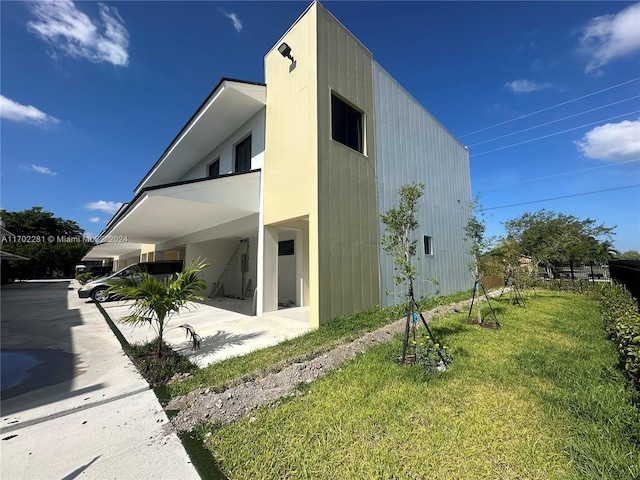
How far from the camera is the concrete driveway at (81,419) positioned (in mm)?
2141

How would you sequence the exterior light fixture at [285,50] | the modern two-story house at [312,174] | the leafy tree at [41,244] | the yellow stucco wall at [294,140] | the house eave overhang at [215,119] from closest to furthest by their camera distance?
the yellow stucco wall at [294,140]
the modern two-story house at [312,174]
the exterior light fixture at [285,50]
the house eave overhang at [215,119]
the leafy tree at [41,244]

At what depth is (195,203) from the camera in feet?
23.0

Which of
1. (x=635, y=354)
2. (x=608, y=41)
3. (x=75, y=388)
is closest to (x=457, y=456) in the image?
(x=635, y=354)

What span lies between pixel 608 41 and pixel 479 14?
17.8 feet

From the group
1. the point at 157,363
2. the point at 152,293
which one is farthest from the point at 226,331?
the point at 152,293

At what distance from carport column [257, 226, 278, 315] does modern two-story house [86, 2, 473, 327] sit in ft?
0.11

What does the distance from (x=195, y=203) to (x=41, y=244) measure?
1891 inches

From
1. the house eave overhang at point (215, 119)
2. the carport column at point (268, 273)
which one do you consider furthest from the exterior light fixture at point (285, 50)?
the carport column at point (268, 273)

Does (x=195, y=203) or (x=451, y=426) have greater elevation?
(x=195, y=203)

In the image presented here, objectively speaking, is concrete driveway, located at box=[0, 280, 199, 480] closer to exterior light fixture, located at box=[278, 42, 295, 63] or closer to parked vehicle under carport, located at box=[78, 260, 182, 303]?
parked vehicle under carport, located at box=[78, 260, 182, 303]

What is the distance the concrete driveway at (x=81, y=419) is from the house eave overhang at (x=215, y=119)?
12.1ft

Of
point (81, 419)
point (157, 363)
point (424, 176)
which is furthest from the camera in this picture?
point (424, 176)

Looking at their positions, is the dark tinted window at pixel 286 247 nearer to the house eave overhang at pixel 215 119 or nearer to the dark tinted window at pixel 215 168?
the dark tinted window at pixel 215 168

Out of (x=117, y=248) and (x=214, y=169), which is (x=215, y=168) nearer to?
(x=214, y=169)
